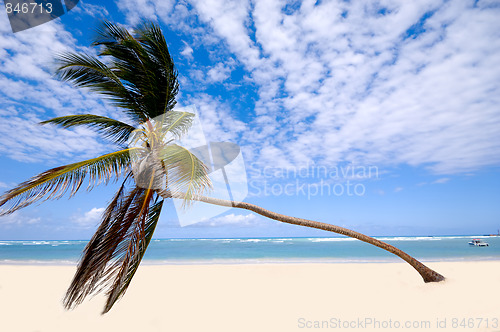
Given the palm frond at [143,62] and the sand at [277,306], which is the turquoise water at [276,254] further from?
the palm frond at [143,62]

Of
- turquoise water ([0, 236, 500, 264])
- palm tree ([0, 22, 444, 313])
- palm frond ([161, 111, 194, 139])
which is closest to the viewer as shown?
palm tree ([0, 22, 444, 313])

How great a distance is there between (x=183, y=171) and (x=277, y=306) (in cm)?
334

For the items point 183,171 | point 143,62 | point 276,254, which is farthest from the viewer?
point 276,254

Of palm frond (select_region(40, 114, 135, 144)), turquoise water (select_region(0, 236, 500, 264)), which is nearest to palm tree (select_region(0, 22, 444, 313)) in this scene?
palm frond (select_region(40, 114, 135, 144))

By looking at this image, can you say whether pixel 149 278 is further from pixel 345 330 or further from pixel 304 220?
pixel 345 330

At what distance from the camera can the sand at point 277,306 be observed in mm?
4531

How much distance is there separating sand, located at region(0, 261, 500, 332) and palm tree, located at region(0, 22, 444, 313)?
37.9 inches

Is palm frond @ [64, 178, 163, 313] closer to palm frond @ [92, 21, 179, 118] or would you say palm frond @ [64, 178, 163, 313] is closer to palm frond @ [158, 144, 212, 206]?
palm frond @ [158, 144, 212, 206]

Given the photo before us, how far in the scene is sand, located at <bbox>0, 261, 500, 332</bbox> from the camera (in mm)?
4531

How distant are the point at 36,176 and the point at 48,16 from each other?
2024mm

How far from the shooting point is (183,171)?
169 inches

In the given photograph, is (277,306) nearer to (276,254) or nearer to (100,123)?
(100,123)

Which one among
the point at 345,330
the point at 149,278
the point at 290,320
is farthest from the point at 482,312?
the point at 149,278

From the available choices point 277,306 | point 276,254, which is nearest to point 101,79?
point 277,306
